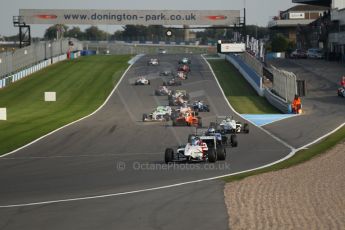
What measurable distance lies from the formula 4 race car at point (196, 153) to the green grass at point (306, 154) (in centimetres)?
230

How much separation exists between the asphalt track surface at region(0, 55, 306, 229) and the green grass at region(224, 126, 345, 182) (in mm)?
827

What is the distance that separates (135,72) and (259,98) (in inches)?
1020

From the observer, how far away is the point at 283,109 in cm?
5872

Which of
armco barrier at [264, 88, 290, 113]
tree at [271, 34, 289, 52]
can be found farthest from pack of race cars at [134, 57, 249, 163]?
tree at [271, 34, 289, 52]

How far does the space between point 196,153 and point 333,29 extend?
90.0m

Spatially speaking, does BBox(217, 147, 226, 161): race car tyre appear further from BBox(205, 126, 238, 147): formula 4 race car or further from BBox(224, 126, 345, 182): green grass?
BBox(224, 126, 345, 182): green grass

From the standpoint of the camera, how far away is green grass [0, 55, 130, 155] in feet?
156

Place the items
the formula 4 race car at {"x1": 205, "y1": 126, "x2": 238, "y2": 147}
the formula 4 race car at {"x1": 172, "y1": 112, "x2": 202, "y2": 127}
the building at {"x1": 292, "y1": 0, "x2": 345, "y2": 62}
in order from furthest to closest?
1. the building at {"x1": 292, "y1": 0, "x2": 345, "y2": 62}
2. the formula 4 race car at {"x1": 172, "y1": 112, "x2": 202, "y2": 127}
3. the formula 4 race car at {"x1": 205, "y1": 126, "x2": 238, "y2": 147}

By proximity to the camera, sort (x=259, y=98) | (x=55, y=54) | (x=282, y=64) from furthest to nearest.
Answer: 1. (x=55, y=54)
2. (x=282, y=64)
3. (x=259, y=98)

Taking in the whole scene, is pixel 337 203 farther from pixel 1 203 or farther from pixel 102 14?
pixel 102 14

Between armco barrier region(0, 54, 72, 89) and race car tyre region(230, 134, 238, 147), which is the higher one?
armco barrier region(0, 54, 72, 89)

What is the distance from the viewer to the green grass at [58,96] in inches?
1878

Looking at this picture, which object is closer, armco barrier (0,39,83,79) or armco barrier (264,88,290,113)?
armco barrier (264,88,290,113)

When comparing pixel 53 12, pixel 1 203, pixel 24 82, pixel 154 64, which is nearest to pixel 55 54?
pixel 53 12
